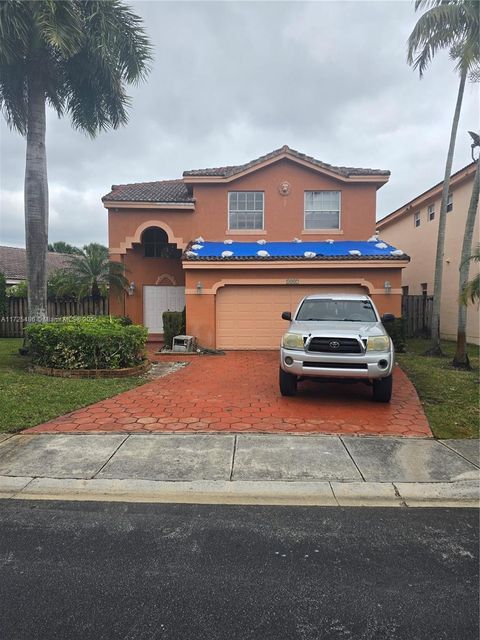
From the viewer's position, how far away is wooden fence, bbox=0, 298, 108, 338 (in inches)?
652

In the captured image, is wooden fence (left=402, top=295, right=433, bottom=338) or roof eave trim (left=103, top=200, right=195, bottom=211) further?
wooden fence (left=402, top=295, right=433, bottom=338)

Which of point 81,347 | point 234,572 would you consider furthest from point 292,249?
point 234,572

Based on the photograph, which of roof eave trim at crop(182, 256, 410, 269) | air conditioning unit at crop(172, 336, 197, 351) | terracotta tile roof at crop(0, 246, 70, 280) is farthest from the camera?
terracotta tile roof at crop(0, 246, 70, 280)

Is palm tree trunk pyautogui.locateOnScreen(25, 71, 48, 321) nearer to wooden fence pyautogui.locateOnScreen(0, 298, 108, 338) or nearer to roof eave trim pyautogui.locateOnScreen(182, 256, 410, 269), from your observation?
roof eave trim pyautogui.locateOnScreen(182, 256, 410, 269)

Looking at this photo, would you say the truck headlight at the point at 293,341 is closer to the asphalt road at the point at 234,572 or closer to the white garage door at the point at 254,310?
the asphalt road at the point at 234,572

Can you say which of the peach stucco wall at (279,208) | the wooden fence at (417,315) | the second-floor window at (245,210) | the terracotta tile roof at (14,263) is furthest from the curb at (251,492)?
the terracotta tile roof at (14,263)

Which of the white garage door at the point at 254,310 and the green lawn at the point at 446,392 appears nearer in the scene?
the green lawn at the point at 446,392

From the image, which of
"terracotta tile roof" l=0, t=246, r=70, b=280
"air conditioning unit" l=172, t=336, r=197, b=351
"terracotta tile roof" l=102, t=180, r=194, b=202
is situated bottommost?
"air conditioning unit" l=172, t=336, r=197, b=351

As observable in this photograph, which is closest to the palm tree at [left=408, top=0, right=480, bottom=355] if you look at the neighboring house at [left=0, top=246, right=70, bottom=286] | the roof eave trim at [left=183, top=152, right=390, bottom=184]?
the roof eave trim at [left=183, top=152, right=390, bottom=184]

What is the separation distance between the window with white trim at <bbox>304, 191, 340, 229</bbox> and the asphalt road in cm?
1324

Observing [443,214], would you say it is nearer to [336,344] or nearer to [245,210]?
[245,210]

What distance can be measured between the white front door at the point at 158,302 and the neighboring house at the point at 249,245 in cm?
4

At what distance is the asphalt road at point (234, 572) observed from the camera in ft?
7.72

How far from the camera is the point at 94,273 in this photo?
15234mm
